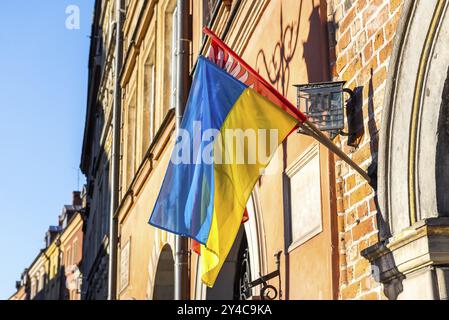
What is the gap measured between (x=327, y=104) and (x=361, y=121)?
26 cm

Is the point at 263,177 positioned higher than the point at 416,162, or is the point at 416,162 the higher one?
the point at 263,177

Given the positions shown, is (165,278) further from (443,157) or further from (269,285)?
(443,157)

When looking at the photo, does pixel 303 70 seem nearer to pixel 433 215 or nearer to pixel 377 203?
pixel 377 203

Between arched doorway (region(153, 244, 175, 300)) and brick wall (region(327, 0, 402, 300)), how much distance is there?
6.91 m

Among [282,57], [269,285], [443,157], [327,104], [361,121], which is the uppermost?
[282,57]

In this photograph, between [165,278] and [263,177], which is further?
[165,278]

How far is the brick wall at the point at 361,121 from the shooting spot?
4.70 metres

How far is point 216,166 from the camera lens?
5023 mm

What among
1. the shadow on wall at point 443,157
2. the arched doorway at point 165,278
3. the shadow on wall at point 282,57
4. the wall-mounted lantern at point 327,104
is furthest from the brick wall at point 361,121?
the arched doorway at point 165,278

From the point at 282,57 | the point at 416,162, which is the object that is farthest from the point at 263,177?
the point at 416,162

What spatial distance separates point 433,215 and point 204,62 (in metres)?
1.73

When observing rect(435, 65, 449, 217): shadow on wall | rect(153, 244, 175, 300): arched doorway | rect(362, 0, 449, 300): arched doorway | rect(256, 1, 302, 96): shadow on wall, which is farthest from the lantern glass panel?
rect(153, 244, 175, 300): arched doorway

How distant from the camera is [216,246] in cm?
501
